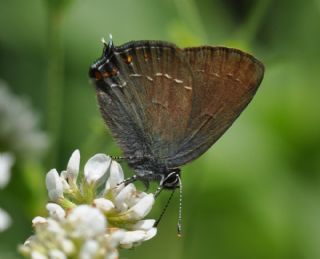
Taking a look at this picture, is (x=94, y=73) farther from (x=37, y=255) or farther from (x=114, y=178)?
(x=37, y=255)

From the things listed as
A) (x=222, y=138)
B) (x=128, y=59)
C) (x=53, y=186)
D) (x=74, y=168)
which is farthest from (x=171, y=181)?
(x=222, y=138)

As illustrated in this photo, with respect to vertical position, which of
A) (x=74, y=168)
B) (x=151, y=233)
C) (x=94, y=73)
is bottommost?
(x=151, y=233)

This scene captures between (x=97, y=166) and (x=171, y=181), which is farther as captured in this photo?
(x=171, y=181)

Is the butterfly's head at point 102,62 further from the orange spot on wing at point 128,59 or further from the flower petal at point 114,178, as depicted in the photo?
the flower petal at point 114,178

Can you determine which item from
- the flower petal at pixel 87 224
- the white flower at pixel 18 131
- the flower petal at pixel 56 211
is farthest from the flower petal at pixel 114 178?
the white flower at pixel 18 131

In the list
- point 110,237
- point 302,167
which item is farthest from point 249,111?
point 110,237

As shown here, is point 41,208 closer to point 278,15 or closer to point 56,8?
point 56,8
